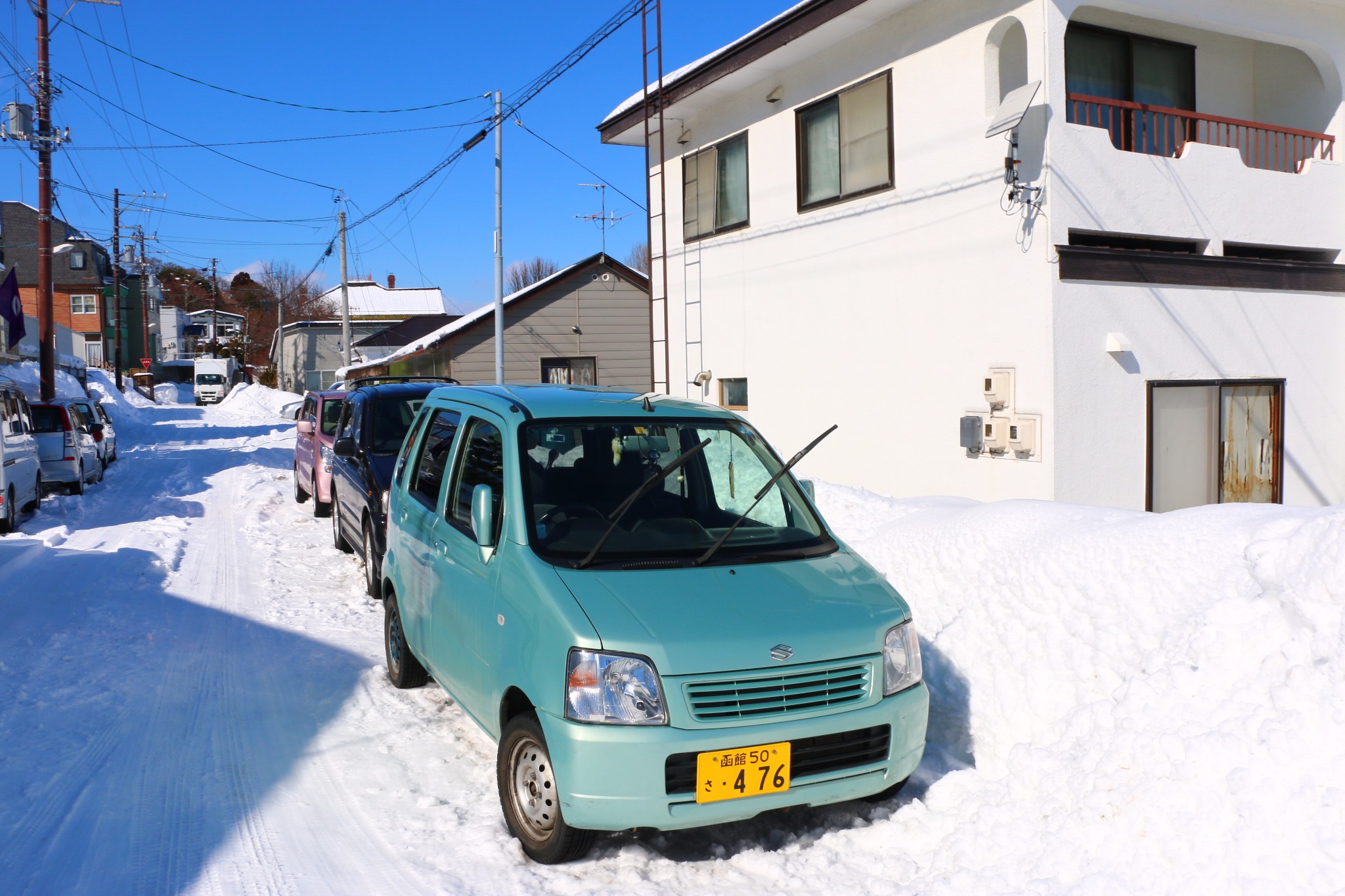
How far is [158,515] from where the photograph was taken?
571 inches

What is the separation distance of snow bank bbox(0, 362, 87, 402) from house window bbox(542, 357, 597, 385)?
14918 mm

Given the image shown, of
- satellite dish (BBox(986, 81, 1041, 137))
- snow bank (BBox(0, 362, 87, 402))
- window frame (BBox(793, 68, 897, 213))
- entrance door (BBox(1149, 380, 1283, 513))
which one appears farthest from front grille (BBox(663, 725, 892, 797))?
snow bank (BBox(0, 362, 87, 402))

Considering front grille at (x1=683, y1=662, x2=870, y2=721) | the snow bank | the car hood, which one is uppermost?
the snow bank

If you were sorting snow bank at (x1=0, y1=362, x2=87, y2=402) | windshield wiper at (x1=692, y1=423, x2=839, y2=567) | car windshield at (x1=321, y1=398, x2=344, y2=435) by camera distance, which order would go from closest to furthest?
windshield wiper at (x1=692, y1=423, x2=839, y2=567) < car windshield at (x1=321, y1=398, x2=344, y2=435) < snow bank at (x1=0, y1=362, x2=87, y2=402)

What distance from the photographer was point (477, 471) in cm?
524

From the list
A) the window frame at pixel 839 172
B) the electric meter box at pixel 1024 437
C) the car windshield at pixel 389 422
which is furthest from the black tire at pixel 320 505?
the electric meter box at pixel 1024 437

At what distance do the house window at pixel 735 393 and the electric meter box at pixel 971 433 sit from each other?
→ 500 cm

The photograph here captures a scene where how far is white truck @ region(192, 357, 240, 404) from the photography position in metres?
62.9

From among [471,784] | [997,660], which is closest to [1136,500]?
[997,660]

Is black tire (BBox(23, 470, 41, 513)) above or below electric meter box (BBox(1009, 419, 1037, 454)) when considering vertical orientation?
below

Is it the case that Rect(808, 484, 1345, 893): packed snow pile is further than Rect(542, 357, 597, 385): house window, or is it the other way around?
Rect(542, 357, 597, 385): house window

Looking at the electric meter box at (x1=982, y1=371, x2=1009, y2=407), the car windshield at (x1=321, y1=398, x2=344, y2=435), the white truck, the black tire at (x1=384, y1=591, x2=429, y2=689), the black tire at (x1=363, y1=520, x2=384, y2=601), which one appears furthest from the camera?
the white truck

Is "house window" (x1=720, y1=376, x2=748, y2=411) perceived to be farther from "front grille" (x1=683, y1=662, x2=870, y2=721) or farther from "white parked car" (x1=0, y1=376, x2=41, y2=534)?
"front grille" (x1=683, y1=662, x2=870, y2=721)

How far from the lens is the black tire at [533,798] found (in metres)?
3.98
